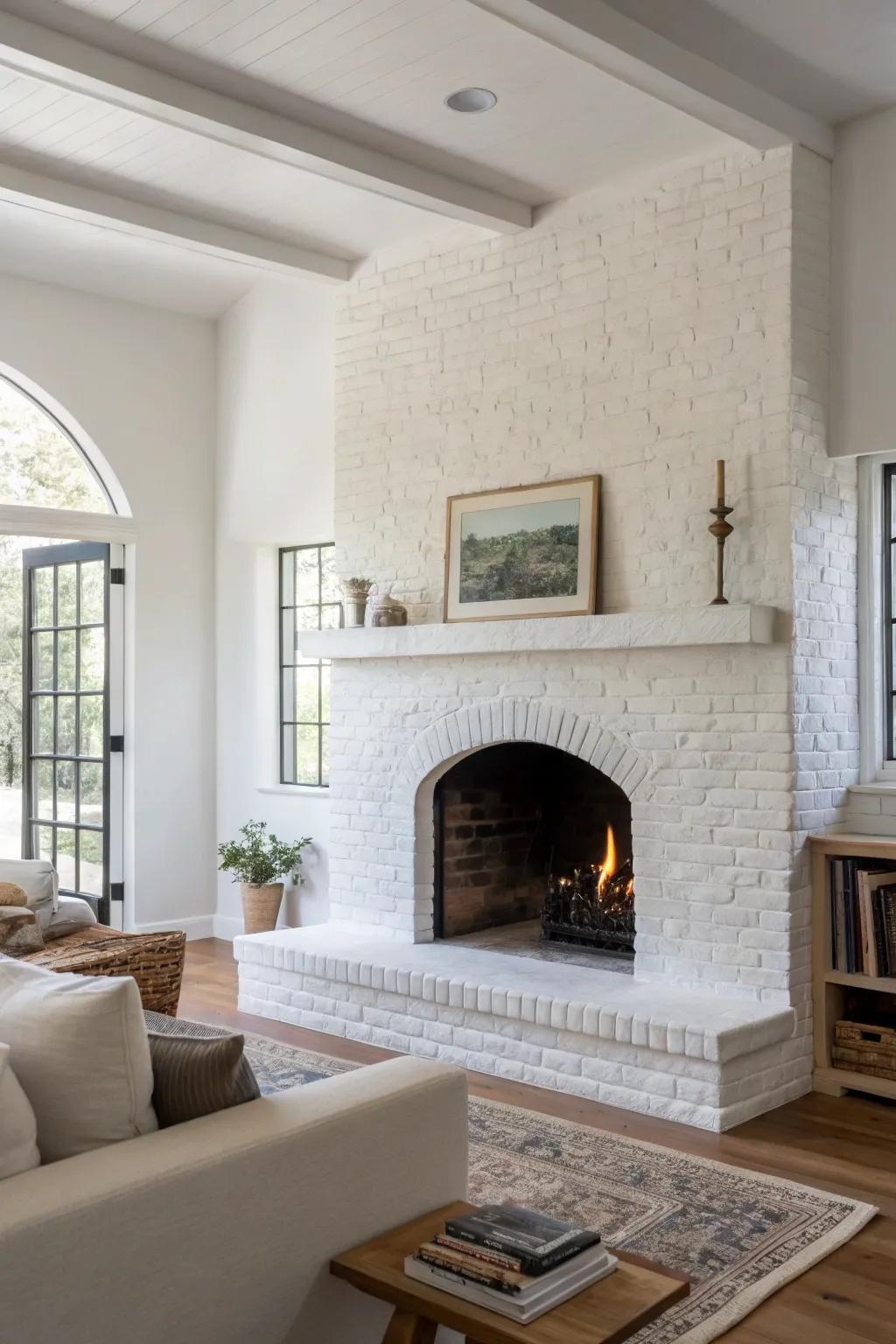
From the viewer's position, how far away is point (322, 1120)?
2332mm

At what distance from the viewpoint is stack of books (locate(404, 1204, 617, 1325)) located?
2014 millimetres

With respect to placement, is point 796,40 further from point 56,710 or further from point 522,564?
point 56,710

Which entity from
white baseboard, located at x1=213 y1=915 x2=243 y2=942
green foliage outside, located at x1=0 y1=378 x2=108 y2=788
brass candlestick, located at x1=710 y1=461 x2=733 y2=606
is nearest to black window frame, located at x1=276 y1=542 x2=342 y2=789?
white baseboard, located at x1=213 y1=915 x2=243 y2=942

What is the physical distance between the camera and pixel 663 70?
3.89 metres

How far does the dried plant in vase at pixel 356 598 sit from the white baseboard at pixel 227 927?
6.98 feet

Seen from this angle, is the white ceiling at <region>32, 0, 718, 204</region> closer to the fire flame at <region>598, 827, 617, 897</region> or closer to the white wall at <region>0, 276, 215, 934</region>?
the white wall at <region>0, 276, 215, 934</region>

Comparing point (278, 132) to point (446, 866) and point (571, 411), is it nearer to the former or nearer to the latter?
point (571, 411)

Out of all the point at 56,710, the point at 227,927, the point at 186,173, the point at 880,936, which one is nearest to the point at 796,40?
the point at 186,173

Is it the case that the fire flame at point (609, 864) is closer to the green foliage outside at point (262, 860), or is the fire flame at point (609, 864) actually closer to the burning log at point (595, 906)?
the burning log at point (595, 906)

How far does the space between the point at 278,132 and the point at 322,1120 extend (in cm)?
341

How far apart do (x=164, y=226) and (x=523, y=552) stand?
2002mm

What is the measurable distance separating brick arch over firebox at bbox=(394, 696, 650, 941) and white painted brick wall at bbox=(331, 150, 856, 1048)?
2 centimetres

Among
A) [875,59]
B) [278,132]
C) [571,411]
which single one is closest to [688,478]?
[571,411]

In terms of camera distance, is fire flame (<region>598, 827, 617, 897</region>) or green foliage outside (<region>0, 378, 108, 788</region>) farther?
green foliage outside (<region>0, 378, 108, 788</region>)
